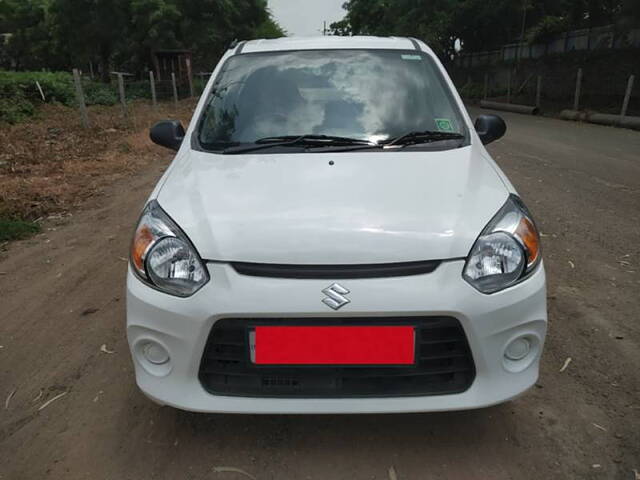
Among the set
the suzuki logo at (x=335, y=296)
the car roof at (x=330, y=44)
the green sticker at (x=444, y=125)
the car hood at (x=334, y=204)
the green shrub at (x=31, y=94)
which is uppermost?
the car roof at (x=330, y=44)

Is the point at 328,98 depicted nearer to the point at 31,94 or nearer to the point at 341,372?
the point at 341,372

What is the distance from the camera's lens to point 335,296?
182 cm

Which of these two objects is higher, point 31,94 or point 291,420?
point 291,420

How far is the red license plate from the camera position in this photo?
6.01ft

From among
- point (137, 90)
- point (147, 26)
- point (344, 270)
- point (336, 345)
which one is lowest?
point (137, 90)

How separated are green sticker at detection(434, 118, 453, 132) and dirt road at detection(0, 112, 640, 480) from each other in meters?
1.25

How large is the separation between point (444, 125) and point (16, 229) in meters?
4.03

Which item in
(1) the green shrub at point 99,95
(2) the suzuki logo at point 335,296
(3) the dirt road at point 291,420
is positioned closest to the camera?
(2) the suzuki logo at point 335,296

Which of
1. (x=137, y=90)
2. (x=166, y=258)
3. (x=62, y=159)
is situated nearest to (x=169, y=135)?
(x=166, y=258)

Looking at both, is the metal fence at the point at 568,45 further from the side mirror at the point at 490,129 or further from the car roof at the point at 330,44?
the side mirror at the point at 490,129

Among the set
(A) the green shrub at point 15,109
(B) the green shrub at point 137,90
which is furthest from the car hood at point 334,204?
(B) the green shrub at point 137,90

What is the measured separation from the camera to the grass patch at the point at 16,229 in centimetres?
484

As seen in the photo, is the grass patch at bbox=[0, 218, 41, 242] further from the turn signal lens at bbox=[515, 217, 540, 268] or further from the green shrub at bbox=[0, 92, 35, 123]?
the green shrub at bbox=[0, 92, 35, 123]

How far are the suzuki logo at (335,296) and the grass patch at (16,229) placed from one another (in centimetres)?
405
